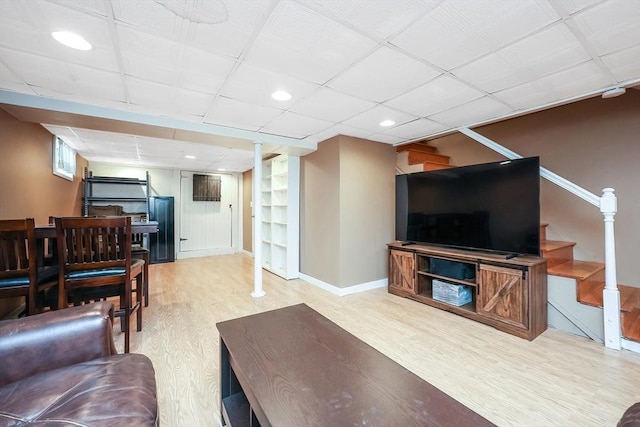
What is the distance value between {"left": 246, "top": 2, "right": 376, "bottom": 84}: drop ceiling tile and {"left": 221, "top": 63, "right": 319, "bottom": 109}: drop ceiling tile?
0.10m

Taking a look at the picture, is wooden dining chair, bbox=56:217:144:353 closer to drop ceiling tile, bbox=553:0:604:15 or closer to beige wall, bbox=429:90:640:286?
drop ceiling tile, bbox=553:0:604:15

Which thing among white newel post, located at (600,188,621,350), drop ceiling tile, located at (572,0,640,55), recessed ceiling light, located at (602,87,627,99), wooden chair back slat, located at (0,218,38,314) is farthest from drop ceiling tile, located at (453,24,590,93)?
wooden chair back slat, located at (0,218,38,314)

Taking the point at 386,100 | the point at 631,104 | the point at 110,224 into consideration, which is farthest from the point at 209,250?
the point at 631,104

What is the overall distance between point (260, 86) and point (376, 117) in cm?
133

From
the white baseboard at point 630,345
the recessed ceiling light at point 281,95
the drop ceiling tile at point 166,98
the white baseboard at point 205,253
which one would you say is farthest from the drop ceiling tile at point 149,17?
the white baseboard at point 205,253

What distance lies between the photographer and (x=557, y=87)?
2.23m

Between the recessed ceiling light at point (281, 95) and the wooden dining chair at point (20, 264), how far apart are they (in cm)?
197

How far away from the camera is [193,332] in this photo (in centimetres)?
250

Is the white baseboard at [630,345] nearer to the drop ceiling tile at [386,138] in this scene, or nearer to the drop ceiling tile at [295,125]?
the drop ceiling tile at [386,138]

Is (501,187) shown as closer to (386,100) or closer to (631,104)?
(386,100)

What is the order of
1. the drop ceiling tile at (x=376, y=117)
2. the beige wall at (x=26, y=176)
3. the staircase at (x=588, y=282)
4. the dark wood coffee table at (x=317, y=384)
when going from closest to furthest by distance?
the dark wood coffee table at (x=317, y=384) → the staircase at (x=588, y=282) → the beige wall at (x=26, y=176) → the drop ceiling tile at (x=376, y=117)

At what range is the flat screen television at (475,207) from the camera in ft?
8.25

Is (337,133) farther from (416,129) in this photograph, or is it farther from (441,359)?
(441,359)

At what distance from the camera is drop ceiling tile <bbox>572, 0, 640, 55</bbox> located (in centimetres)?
136
